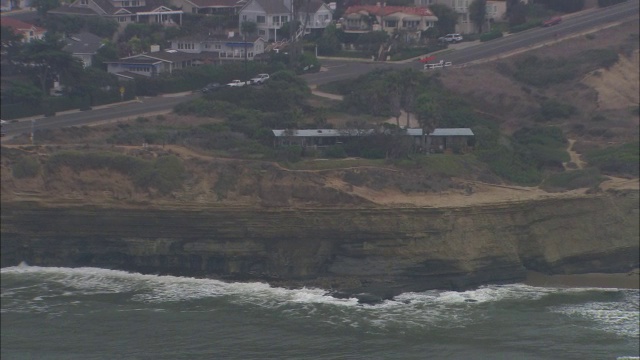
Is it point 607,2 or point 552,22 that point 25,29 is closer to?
point 552,22

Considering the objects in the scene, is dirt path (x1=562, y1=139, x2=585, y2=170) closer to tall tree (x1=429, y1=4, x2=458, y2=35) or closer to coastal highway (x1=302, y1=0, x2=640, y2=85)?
coastal highway (x1=302, y1=0, x2=640, y2=85)

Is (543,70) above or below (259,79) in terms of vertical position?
above

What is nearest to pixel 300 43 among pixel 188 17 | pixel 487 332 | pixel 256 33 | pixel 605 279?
pixel 256 33

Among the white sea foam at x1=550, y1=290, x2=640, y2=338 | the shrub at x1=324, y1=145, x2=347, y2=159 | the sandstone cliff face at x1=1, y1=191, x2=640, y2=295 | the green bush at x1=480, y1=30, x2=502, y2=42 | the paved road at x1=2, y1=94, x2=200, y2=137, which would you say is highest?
the green bush at x1=480, y1=30, x2=502, y2=42

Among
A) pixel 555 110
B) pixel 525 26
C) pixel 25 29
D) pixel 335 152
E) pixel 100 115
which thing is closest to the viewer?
pixel 335 152

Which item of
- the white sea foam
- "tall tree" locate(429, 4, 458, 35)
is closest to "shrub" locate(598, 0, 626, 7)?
"tall tree" locate(429, 4, 458, 35)

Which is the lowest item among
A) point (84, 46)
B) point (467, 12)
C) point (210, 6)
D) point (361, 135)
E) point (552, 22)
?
point (361, 135)

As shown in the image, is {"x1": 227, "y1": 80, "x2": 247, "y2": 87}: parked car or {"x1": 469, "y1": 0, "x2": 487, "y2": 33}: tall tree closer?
{"x1": 227, "y1": 80, "x2": 247, "y2": 87}: parked car

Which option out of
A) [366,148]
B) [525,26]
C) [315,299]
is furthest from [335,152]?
[525,26]
